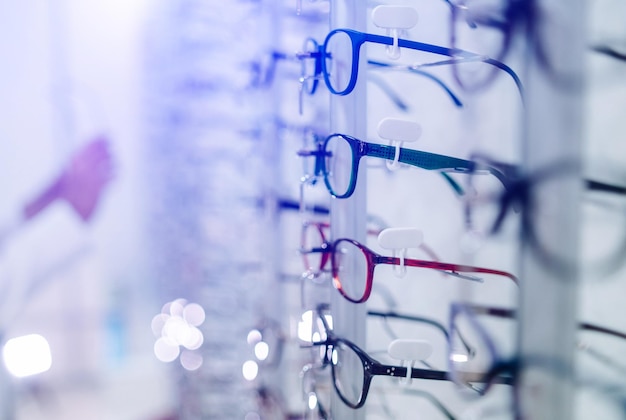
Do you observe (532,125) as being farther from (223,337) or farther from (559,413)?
(223,337)

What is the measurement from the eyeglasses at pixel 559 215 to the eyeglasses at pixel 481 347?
0.09 m

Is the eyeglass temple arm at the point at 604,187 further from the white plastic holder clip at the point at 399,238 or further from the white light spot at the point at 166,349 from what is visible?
the white light spot at the point at 166,349

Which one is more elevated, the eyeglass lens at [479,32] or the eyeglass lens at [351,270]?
the eyeglass lens at [479,32]

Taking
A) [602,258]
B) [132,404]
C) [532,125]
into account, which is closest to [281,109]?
[532,125]

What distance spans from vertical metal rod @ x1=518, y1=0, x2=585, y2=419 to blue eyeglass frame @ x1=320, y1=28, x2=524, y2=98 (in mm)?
36

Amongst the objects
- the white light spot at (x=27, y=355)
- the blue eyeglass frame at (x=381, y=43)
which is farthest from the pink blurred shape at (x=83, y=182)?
the blue eyeglass frame at (x=381, y=43)

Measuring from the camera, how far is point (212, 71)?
955 millimetres

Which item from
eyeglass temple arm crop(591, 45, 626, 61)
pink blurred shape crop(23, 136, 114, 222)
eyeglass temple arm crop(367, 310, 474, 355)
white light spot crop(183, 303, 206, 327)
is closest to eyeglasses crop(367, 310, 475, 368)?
eyeglass temple arm crop(367, 310, 474, 355)

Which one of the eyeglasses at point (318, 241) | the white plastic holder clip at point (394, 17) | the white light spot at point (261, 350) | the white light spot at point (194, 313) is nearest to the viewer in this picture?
the white plastic holder clip at point (394, 17)

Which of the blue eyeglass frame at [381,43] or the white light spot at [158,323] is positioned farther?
the white light spot at [158,323]

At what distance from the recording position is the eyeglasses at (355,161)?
48cm

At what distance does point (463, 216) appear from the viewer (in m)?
0.56

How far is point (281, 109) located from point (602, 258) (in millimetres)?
528

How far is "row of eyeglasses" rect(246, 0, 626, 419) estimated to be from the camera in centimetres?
49
